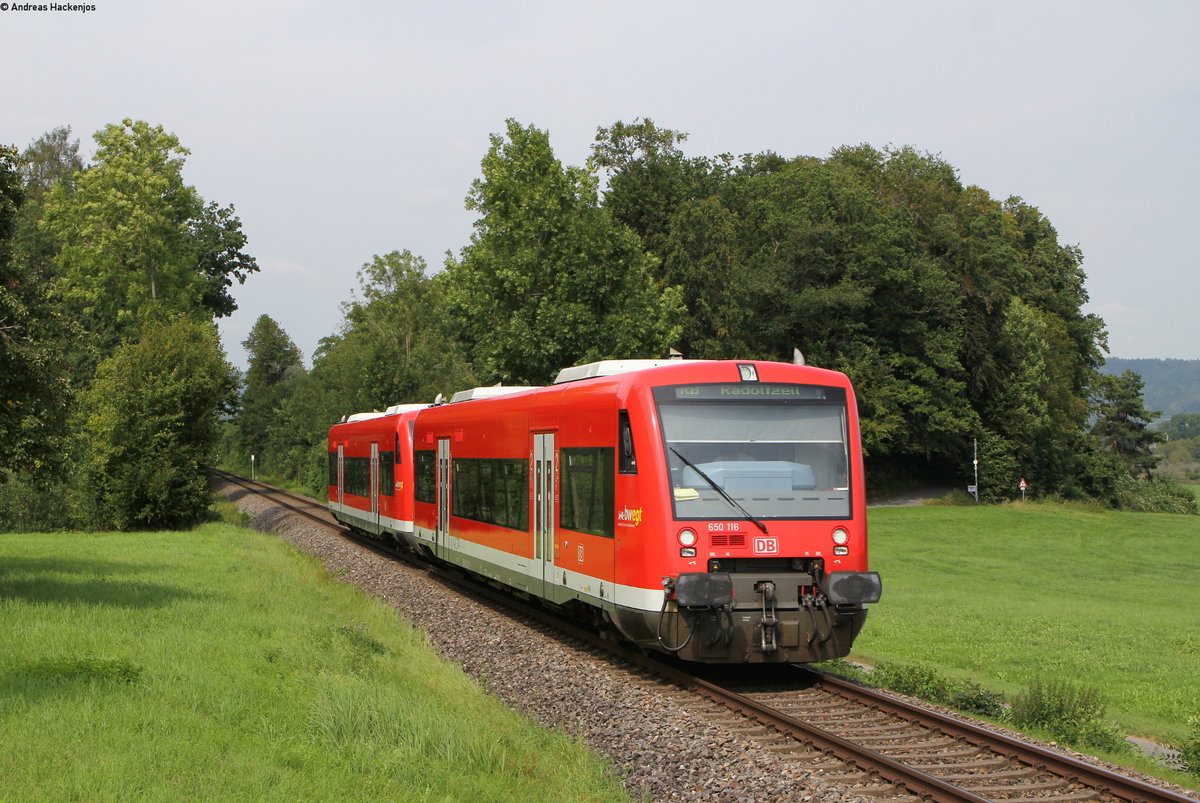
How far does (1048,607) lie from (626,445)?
1497cm

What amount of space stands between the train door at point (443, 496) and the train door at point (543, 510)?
6003mm

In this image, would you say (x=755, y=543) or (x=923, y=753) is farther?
(x=755, y=543)

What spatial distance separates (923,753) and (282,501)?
153 ft

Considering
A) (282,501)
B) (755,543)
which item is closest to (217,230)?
(282,501)

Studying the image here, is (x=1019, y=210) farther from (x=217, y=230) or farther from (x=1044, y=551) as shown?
(x=217, y=230)

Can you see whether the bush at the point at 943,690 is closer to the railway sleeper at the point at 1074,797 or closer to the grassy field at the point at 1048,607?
the grassy field at the point at 1048,607

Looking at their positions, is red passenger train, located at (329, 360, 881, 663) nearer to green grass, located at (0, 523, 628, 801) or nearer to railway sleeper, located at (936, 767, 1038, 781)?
green grass, located at (0, 523, 628, 801)

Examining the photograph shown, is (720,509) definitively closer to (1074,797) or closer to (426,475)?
(1074,797)

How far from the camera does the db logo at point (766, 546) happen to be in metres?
11.3

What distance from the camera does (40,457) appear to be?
595 inches

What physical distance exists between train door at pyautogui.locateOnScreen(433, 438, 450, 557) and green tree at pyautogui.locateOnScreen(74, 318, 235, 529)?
17.1m

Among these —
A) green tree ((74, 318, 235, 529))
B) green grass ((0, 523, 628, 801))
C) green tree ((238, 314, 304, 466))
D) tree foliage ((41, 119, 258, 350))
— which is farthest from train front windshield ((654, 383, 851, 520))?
green tree ((238, 314, 304, 466))

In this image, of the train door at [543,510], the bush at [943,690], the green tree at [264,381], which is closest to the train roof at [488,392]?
the train door at [543,510]

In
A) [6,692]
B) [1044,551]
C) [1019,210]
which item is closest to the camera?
[6,692]
